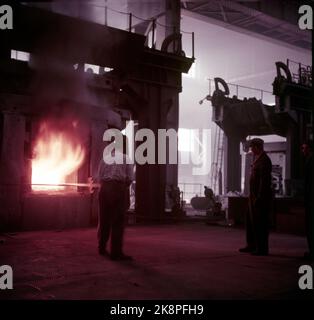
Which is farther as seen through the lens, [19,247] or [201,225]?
[201,225]

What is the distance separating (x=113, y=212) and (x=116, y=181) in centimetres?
47

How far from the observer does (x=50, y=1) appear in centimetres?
908

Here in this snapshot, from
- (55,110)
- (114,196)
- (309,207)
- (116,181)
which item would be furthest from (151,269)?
(55,110)

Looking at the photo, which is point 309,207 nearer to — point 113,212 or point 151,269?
point 151,269

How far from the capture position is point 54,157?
991 centimetres

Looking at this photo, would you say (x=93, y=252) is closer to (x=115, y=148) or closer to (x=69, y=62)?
(x=115, y=148)

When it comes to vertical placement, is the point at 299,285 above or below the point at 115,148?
below

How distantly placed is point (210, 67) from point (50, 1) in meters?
24.7

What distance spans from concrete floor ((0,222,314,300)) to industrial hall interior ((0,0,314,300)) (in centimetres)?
2

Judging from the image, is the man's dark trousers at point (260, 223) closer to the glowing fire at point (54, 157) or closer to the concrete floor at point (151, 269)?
the concrete floor at point (151, 269)

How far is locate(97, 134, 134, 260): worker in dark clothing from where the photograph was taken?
20.2ft

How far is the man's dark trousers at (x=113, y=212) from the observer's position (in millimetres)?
6145

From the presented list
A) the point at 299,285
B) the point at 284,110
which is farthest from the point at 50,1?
the point at 284,110

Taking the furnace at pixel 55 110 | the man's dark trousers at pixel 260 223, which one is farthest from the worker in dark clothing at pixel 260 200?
the furnace at pixel 55 110
